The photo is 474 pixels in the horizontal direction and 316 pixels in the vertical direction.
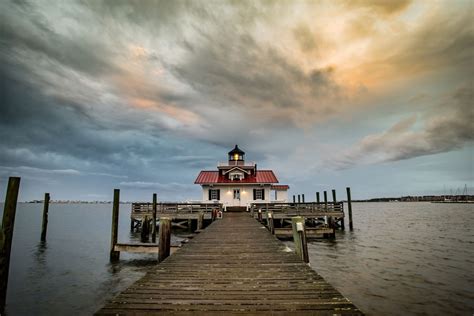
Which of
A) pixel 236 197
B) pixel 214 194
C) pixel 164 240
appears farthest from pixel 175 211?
pixel 164 240

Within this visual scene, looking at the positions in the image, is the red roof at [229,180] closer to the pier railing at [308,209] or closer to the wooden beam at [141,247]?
the pier railing at [308,209]

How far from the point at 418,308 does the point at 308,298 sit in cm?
692

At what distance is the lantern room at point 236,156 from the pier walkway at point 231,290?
92.1 ft

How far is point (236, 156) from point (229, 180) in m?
5.03

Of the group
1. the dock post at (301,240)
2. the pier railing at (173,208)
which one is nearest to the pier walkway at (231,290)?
the dock post at (301,240)

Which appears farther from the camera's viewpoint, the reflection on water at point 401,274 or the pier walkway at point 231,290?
the reflection on water at point 401,274

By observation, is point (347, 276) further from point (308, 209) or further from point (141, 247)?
point (308, 209)

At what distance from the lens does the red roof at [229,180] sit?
3186cm

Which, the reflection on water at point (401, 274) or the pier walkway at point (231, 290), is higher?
the pier walkway at point (231, 290)

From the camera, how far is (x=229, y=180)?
32.3 m

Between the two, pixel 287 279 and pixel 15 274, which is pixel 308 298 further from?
pixel 15 274

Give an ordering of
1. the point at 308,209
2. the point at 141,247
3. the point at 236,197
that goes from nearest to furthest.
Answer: the point at 141,247 → the point at 308,209 → the point at 236,197

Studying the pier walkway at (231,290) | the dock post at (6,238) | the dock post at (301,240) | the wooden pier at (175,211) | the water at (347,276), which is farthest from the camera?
the wooden pier at (175,211)

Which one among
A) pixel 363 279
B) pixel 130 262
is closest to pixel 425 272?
pixel 363 279
